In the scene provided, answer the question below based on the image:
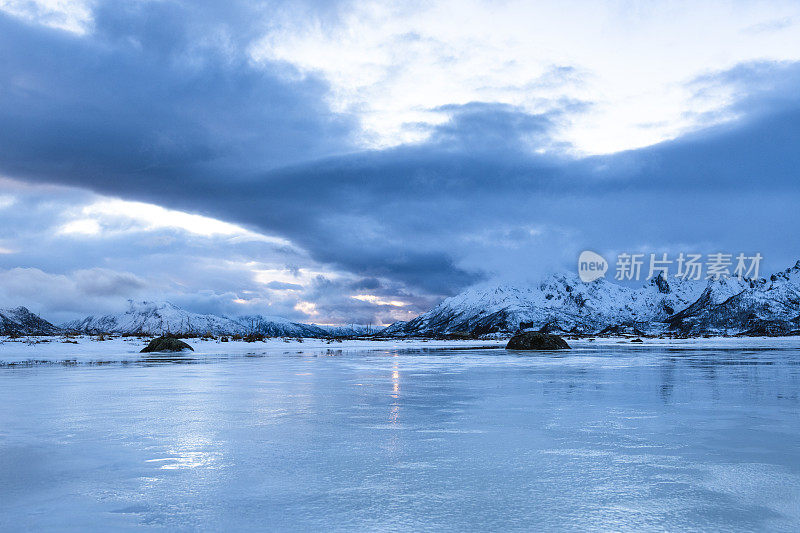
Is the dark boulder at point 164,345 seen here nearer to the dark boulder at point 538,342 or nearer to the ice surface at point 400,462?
the dark boulder at point 538,342

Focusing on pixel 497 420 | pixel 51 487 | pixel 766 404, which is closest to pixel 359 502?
pixel 51 487

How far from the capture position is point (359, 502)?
15.3 feet

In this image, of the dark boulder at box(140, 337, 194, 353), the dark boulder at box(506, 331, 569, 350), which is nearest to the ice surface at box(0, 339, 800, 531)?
the dark boulder at box(140, 337, 194, 353)

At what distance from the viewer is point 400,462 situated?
19.9 ft

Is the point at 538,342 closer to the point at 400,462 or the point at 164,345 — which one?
the point at 164,345

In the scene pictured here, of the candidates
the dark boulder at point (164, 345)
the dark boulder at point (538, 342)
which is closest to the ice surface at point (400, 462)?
the dark boulder at point (164, 345)

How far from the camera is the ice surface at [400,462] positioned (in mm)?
4344

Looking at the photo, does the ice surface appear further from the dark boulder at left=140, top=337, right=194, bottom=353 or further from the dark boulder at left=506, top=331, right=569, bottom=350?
the dark boulder at left=506, top=331, right=569, bottom=350

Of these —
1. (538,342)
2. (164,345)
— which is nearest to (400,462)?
(164,345)

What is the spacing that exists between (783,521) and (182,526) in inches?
177

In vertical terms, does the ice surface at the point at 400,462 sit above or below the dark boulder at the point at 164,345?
above

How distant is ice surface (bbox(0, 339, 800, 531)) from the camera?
4344mm

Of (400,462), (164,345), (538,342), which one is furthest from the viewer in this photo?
(538,342)

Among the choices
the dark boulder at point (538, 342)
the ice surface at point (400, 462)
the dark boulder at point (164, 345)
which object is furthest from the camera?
the dark boulder at point (538, 342)
